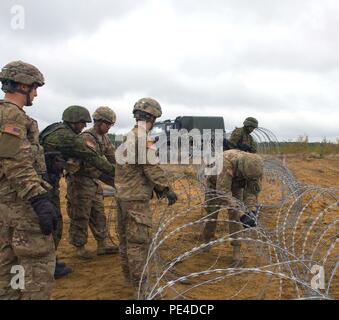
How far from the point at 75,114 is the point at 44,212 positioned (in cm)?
217

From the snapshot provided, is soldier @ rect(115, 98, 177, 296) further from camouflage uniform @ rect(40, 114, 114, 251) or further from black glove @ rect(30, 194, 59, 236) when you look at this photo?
black glove @ rect(30, 194, 59, 236)

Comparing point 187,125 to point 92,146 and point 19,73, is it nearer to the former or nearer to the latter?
point 92,146

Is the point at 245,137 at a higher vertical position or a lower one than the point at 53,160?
higher

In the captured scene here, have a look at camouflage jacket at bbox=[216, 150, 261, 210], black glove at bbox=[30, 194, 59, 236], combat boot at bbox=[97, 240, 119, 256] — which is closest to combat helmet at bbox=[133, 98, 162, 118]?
camouflage jacket at bbox=[216, 150, 261, 210]

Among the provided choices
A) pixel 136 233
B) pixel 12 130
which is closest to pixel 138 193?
pixel 136 233

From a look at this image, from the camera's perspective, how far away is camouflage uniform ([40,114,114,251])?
4.51 meters

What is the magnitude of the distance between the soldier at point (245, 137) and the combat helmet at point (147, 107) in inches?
176

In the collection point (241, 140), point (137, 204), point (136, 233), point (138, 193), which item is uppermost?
point (241, 140)

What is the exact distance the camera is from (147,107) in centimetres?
400

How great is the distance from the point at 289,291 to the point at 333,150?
74.8 feet

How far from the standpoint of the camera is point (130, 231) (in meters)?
3.84
